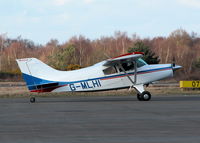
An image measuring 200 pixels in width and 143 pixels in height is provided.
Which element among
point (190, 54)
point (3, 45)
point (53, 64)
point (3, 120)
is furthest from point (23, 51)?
point (3, 120)

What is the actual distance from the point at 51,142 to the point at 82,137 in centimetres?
92

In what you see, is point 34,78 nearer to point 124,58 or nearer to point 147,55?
point 124,58

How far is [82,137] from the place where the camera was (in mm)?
9836

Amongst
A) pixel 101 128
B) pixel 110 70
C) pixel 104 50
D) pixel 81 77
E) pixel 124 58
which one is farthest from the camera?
pixel 104 50

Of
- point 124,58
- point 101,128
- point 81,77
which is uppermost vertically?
point 124,58

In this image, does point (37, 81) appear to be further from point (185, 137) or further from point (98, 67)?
point (185, 137)

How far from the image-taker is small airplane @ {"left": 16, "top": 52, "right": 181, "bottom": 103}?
2164 centimetres

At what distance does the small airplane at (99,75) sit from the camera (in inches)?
852

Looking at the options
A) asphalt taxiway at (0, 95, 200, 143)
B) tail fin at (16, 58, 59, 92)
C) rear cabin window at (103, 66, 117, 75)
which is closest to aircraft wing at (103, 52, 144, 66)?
rear cabin window at (103, 66, 117, 75)

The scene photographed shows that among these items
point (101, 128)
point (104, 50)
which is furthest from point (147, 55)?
point (101, 128)

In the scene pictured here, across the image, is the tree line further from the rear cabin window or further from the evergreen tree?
the rear cabin window

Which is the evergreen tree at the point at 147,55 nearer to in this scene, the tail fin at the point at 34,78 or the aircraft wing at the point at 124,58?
the aircraft wing at the point at 124,58

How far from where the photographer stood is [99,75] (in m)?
22.4

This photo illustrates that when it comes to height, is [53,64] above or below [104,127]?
above
